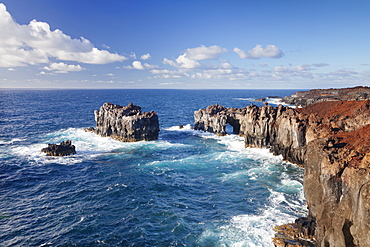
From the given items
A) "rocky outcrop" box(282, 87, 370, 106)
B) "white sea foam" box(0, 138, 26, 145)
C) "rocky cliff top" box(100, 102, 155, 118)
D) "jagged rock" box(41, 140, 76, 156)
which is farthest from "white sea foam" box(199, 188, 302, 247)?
"rocky outcrop" box(282, 87, 370, 106)

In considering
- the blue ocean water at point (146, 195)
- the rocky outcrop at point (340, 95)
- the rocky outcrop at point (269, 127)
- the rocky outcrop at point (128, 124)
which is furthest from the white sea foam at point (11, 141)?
the rocky outcrop at point (340, 95)

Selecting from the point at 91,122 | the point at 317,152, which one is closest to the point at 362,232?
the point at 317,152

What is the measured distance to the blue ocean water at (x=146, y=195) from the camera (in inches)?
1129

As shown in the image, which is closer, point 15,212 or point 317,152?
point 317,152

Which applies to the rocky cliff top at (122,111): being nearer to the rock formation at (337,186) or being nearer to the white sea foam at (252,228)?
the white sea foam at (252,228)

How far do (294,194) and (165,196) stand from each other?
2105cm

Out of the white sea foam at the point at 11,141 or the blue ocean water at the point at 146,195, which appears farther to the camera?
the white sea foam at the point at 11,141

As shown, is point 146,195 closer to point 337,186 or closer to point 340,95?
point 337,186

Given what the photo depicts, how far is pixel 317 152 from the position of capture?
2477cm

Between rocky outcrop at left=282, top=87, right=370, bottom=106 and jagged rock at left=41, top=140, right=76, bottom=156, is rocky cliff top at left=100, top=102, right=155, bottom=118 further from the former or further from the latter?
rocky outcrop at left=282, top=87, right=370, bottom=106

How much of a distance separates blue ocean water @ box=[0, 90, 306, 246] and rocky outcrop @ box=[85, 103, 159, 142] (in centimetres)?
469

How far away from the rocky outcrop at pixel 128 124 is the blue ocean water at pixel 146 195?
4.69 m

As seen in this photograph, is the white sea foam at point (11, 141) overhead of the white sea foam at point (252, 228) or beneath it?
overhead

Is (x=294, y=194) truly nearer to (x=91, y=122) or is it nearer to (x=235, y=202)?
(x=235, y=202)
